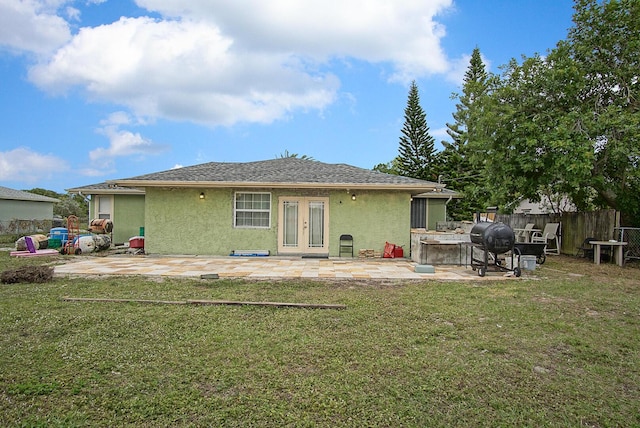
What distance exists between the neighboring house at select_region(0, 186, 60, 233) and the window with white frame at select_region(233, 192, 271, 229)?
56.5 ft

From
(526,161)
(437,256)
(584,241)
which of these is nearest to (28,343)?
(437,256)

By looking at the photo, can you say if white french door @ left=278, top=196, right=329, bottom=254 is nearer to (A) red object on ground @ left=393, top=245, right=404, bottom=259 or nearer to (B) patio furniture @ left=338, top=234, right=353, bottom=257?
(B) patio furniture @ left=338, top=234, right=353, bottom=257

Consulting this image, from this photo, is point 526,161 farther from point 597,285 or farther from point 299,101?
point 299,101

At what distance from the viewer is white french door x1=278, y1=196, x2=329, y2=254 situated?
11.3m

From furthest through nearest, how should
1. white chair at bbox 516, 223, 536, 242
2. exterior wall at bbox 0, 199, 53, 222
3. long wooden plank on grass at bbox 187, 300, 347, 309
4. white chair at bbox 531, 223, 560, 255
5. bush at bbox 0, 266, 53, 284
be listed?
exterior wall at bbox 0, 199, 53, 222
white chair at bbox 516, 223, 536, 242
white chair at bbox 531, 223, 560, 255
bush at bbox 0, 266, 53, 284
long wooden plank on grass at bbox 187, 300, 347, 309

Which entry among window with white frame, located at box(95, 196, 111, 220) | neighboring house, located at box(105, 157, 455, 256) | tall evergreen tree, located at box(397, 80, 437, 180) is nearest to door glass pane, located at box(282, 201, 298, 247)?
neighboring house, located at box(105, 157, 455, 256)

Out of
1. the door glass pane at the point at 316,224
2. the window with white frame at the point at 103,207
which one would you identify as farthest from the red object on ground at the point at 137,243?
the door glass pane at the point at 316,224

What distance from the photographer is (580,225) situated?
13180 mm

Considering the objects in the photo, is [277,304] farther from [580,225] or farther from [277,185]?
[580,225]

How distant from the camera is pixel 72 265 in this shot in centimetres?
900

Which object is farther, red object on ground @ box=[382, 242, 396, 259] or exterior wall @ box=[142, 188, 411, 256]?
exterior wall @ box=[142, 188, 411, 256]

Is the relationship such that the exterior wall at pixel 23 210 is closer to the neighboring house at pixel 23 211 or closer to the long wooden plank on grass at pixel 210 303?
the neighboring house at pixel 23 211

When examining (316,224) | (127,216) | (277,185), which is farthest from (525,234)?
(127,216)

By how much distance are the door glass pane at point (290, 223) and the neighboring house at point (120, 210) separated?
22.6 feet
